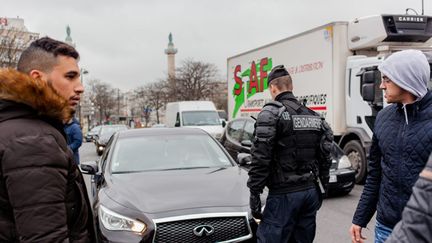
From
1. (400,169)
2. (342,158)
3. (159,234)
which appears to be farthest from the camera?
(342,158)

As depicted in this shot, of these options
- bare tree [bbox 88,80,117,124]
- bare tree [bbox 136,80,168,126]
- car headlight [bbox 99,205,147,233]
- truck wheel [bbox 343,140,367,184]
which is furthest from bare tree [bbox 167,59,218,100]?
car headlight [bbox 99,205,147,233]

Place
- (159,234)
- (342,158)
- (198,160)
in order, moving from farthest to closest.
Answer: (342,158) → (198,160) → (159,234)

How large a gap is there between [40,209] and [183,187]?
273 centimetres

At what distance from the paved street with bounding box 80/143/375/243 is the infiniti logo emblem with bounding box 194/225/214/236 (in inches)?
86.0

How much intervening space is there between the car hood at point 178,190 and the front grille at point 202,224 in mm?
142

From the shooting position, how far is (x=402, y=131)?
2.37m

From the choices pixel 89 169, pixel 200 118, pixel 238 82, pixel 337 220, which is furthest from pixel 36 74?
pixel 200 118

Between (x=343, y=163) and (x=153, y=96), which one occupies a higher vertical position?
(x=153, y=96)

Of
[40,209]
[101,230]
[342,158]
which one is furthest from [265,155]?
[342,158]

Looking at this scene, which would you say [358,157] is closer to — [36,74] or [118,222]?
[118,222]

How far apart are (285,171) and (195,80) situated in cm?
5369

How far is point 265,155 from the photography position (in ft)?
10.5

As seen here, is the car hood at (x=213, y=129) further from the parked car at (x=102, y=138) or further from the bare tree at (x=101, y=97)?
the bare tree at (x=101, y=97)

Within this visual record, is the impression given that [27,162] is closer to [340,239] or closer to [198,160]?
[198,160]
